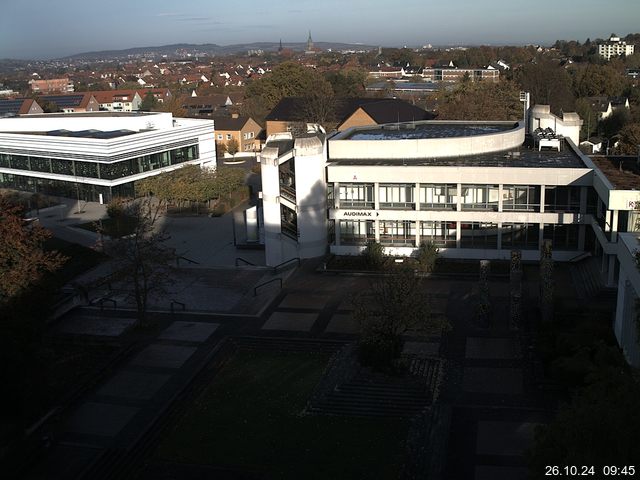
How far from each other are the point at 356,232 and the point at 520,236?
7.84 metres

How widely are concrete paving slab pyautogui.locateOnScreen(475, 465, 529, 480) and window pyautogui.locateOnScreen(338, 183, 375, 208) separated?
18.6 m

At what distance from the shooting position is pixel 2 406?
64.9 ft

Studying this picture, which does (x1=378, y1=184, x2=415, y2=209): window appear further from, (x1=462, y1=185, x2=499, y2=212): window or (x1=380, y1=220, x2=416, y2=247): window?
(x1=462, y1=185, x2=499, y2=212): window

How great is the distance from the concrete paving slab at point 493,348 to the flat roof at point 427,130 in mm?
15232

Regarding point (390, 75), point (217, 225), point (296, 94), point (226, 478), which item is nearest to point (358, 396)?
point (226, 478)

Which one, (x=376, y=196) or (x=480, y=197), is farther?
(x=376, y=196)

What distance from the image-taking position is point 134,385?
74.0ft

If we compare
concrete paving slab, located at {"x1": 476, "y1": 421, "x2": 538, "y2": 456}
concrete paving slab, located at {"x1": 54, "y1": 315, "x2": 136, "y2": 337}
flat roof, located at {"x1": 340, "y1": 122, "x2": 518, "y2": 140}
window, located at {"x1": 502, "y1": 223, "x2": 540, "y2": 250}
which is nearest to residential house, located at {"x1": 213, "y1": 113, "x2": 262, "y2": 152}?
flat roof, located at {"x1": 340, "y1": 122, "x2": 518, "y2": 140}

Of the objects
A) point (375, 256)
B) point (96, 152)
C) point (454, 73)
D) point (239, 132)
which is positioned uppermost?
point (454, 73)

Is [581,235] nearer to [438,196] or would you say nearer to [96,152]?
[438,196]

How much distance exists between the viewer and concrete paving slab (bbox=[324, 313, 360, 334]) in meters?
26.2

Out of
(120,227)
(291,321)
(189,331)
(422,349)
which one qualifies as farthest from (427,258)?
(120,227)

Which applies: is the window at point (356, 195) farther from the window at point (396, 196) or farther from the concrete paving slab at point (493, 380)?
the concrete paving slab at point (493, 380)

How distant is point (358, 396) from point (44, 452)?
29.1ft
